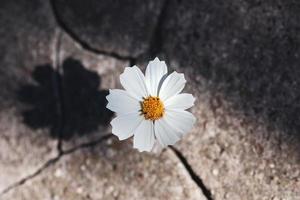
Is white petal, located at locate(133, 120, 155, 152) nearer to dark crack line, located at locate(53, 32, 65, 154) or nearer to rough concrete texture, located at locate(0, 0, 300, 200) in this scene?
rough concrete texture, located at locate(0, 0, 300, 200)

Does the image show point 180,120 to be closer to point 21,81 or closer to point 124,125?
point 124,125

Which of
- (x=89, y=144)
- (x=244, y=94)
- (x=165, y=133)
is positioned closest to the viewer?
(x=165, y=133)

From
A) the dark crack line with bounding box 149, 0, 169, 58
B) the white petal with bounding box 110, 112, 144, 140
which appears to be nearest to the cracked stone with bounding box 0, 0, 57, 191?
the dark crack line with bounding box 149, 0, 169, 58

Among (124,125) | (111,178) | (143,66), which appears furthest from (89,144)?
(124,125)

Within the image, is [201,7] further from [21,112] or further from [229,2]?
[21,112]

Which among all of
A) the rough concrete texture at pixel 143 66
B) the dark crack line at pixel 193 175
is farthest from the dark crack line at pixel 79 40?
Answer: the dark crack line at pixel 193 175

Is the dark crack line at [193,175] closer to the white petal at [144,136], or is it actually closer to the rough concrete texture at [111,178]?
the rough concrete texture at [111,178]
